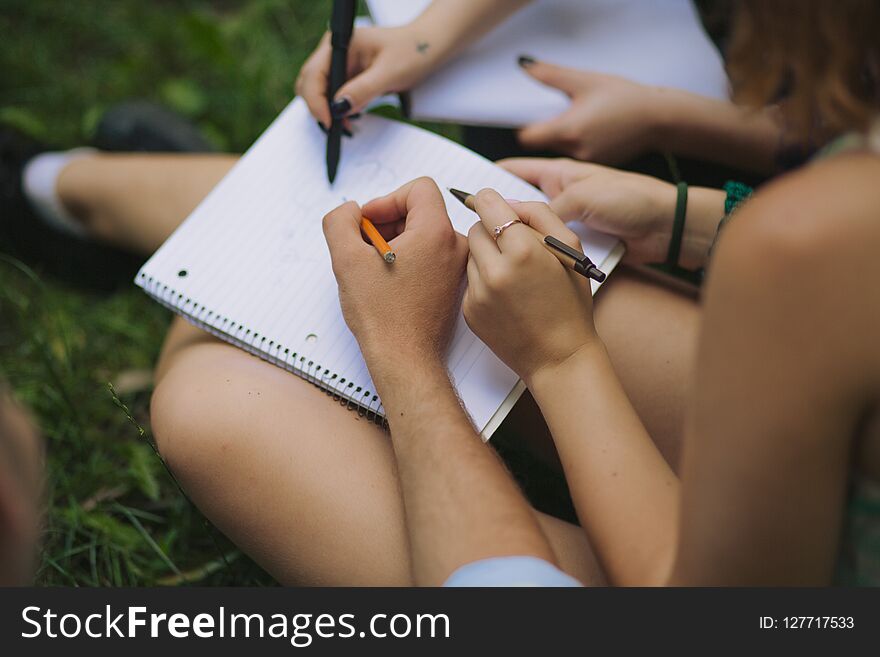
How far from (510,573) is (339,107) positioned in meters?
0.70

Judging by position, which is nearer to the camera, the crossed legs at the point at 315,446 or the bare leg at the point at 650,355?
the crossed legs at the point at 315,446

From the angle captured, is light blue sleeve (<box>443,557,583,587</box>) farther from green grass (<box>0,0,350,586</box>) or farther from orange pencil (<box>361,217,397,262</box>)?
green grass (<box>0,0,350,586</box>)

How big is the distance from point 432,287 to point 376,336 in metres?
0.09

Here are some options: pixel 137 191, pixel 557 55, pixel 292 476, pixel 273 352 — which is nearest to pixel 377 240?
pixel 273 352

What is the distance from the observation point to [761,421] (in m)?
0.63

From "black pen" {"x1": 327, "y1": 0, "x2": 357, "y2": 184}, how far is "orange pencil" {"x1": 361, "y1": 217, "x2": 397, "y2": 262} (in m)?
0.16

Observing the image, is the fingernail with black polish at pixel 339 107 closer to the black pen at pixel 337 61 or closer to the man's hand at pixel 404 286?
the black pen at pixel 337 61

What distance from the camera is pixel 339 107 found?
1154mm

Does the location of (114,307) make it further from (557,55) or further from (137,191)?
(557,55)

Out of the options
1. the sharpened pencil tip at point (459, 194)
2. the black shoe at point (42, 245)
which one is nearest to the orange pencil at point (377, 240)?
the sharpened pencil tip at point (459, 194)

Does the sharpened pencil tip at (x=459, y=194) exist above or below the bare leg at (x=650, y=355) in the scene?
above

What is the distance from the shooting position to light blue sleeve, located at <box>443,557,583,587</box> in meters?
0.78

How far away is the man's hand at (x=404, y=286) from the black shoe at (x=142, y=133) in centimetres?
81

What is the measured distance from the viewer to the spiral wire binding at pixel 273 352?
1019 mm
